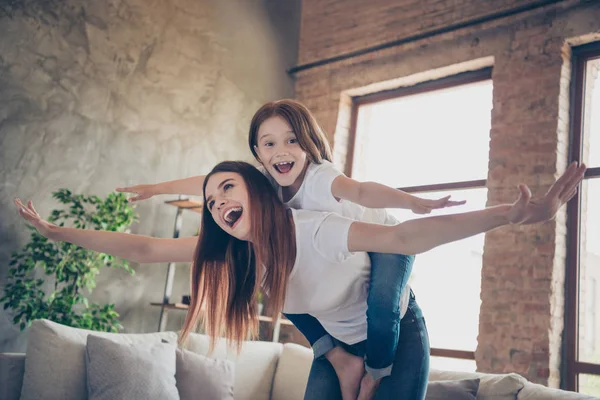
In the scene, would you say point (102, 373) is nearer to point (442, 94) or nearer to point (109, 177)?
point (109, 177)

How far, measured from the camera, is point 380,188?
1.82m

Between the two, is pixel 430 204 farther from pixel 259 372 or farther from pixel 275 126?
pixel 259 372

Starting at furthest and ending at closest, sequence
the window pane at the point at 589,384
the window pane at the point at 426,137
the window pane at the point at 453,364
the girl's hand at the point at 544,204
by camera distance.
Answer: the window pane at the point at 426,137 < the window pane at the point at 453,364 < the window pane at the point at 589,384 < the girl's hand at the point at 544,204

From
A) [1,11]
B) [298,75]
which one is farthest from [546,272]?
[1,11]

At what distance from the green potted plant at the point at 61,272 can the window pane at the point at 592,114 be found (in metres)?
2.95

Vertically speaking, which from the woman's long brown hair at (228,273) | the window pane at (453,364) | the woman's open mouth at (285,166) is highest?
the woman's open mouth at (285,166)

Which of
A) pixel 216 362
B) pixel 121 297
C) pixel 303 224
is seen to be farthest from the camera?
pixel 121 297

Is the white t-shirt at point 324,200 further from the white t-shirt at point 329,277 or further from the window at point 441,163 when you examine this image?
the window at point 441,163

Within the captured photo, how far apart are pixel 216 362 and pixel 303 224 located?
85.9 inches

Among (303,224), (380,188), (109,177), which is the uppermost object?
(109,177)

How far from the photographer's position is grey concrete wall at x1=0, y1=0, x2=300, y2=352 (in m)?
3.90

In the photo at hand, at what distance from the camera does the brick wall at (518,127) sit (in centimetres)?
374

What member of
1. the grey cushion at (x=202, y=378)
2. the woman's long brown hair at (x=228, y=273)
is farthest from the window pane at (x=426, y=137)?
the woman's long brown hair at (x=228, y=273)

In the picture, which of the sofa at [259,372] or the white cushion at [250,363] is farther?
the white cushion at [250,363]
